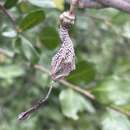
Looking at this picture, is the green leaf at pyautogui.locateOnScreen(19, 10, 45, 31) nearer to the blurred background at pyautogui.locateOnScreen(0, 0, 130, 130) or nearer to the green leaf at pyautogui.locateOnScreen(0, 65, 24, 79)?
the blurred background at pyautogui.locateOnScreen(0, 0, 130, 130)

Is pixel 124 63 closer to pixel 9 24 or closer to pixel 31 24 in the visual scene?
pixel 9 24

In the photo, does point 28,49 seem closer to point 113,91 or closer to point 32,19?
point 32,19

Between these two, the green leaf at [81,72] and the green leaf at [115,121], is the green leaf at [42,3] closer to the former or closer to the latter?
the green leaf at [81,72]

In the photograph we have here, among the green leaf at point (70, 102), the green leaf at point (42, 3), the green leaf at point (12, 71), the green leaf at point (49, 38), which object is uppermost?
the green leaf at point (42, 3)

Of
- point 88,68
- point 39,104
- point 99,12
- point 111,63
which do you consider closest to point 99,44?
point 111,63

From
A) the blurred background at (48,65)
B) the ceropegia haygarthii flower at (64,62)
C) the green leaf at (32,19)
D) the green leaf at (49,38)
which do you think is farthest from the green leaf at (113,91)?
the ceropegia haygarthii flower at (64,62)

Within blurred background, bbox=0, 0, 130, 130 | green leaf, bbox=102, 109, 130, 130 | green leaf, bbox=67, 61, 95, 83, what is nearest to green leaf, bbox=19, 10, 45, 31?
blurred background, bbox=0, 0, 130, 130
